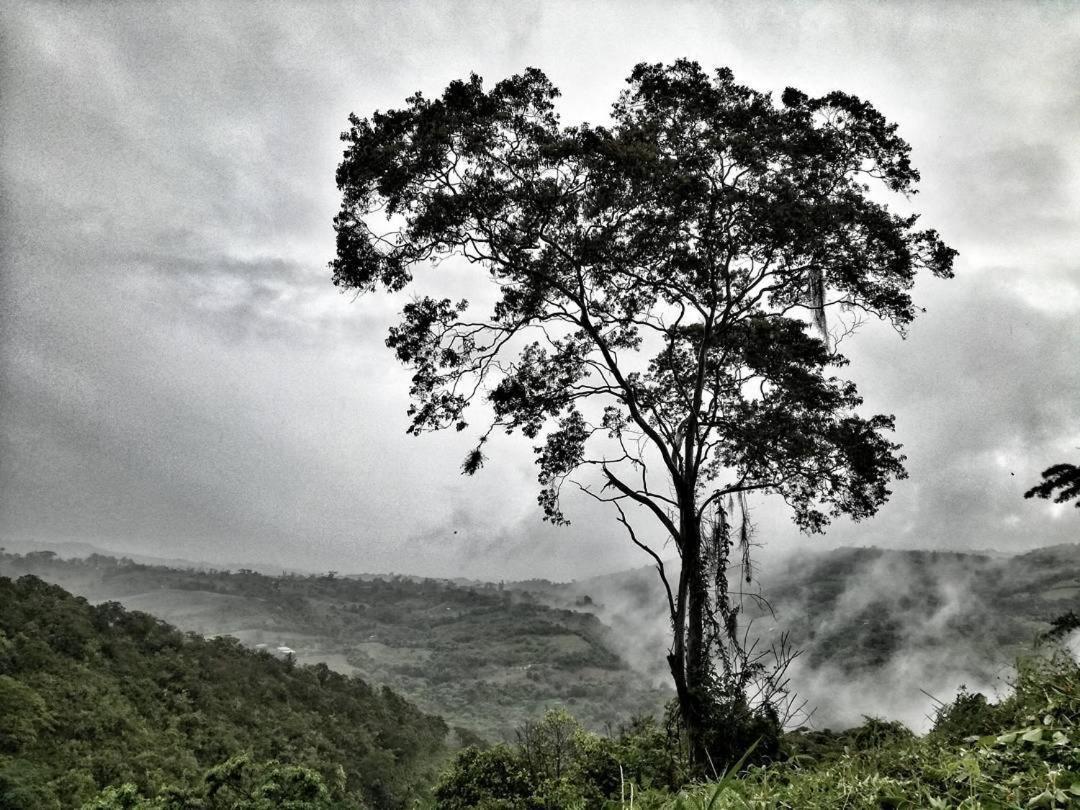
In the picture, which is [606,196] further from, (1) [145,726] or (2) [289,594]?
(2) [289,594]

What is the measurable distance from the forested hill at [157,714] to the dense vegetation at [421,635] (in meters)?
31.8

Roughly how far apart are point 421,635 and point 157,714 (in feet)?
430

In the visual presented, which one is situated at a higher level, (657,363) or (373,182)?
(373,182)

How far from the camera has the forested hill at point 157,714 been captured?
83.1 ft

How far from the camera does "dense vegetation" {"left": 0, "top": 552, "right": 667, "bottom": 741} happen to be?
10731cm

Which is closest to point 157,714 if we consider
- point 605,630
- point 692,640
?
point 692,640

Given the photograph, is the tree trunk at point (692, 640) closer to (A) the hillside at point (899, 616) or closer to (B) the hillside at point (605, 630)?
(B) the hillside at point (605, 630)

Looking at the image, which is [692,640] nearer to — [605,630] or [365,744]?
[365,744]

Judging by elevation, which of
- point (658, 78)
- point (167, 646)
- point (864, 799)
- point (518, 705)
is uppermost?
point (658, 78)

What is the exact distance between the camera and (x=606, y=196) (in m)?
9.74

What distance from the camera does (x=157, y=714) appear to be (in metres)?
35.4

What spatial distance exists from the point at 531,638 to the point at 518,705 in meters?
42.7

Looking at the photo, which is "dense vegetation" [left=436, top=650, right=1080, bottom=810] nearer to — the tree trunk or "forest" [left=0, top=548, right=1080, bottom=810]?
"forest" [left=0, top=548, right=1080, bottom=810]

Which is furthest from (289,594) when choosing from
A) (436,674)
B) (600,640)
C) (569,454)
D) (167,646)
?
(569,454)
